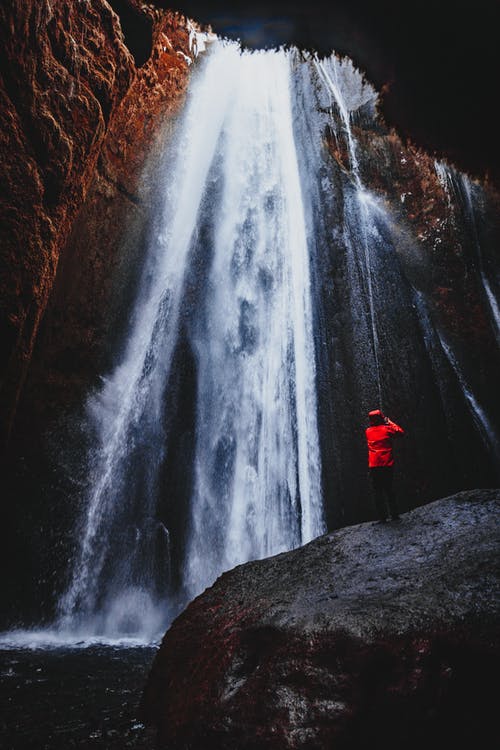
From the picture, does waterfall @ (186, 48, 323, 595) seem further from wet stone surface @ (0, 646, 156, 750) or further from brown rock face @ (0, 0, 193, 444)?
brown rock face @ (0, 0, 193, 444)

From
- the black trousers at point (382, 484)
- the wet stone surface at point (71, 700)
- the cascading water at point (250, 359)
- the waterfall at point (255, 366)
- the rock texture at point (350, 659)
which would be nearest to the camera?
the rock texture at point (350, 659)

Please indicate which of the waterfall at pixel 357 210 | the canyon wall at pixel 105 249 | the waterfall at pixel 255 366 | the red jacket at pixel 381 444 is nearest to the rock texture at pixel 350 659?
the red jacket at pixel 381 444

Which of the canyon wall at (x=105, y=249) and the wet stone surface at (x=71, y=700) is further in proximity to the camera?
the canyon wall at (x=105, y=249)

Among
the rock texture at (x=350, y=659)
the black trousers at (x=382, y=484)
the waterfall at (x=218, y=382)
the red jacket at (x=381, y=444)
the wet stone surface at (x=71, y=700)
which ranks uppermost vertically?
the waterfall at (x=218, y=382)

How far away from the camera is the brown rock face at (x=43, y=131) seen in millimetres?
5109

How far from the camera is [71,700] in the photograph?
4.21m

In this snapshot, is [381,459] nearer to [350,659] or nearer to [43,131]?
[350,659]

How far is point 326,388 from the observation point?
532 inches

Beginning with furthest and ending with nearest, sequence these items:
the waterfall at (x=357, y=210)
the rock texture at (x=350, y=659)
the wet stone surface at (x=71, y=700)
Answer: the waterfall at (x=357, y=210) → the wet stone surface at (x=71, y=700) → the rock texture at (x=350, y=659)

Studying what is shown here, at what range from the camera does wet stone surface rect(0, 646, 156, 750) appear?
3179mm

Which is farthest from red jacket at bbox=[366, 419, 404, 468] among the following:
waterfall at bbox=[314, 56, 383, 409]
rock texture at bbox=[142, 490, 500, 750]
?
waterfall at bbox=[314, 56, 383, 409]

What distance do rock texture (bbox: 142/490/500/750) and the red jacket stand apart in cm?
118

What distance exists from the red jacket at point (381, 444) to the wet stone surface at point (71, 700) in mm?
3266

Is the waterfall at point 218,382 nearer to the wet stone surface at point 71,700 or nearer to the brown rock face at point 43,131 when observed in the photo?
the wet stone surface at point 71,700
